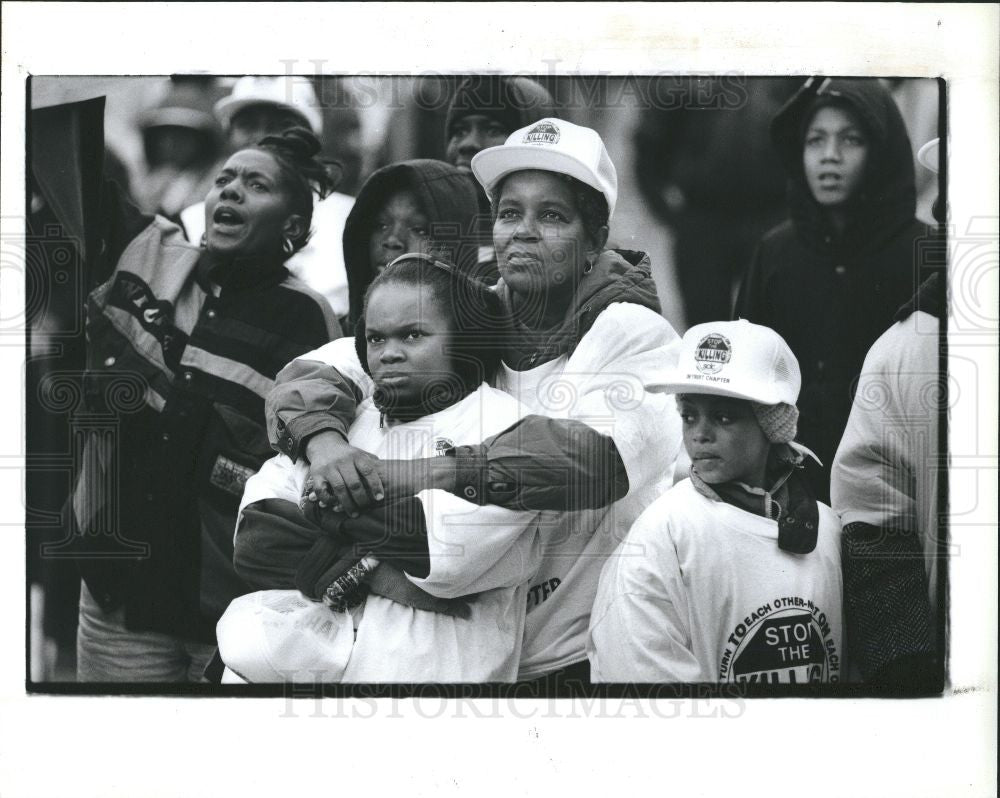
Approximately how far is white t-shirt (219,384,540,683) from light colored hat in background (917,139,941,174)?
1667 millimetres

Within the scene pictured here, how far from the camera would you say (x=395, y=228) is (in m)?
3.86

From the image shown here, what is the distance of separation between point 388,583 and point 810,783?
63.4 inches

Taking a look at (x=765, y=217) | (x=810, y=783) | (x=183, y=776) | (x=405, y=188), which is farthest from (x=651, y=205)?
(x=183, y=776)

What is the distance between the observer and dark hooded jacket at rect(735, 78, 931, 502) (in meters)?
3.85

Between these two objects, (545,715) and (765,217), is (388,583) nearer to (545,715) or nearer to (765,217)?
(545,715)

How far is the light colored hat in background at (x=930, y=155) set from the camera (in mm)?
3883

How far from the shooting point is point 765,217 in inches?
151

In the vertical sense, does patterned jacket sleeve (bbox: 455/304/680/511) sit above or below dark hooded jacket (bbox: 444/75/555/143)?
below

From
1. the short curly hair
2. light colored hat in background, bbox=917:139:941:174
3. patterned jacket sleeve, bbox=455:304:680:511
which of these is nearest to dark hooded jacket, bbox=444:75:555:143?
the short curly hair

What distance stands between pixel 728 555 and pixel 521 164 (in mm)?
1511

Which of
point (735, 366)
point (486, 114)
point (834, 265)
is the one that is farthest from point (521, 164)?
point (834, 265)

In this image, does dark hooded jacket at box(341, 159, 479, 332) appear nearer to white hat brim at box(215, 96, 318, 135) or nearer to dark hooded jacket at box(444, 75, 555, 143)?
dark hooded jacket at box(444, 75, 555, 143)

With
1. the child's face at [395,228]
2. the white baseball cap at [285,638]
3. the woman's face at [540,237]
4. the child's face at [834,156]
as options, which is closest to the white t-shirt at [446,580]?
the white baseball cap at [285,638]

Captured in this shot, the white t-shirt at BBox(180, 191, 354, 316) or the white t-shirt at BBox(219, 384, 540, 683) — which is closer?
the white t-shirt at BBox(219, 384, 540, 683)
